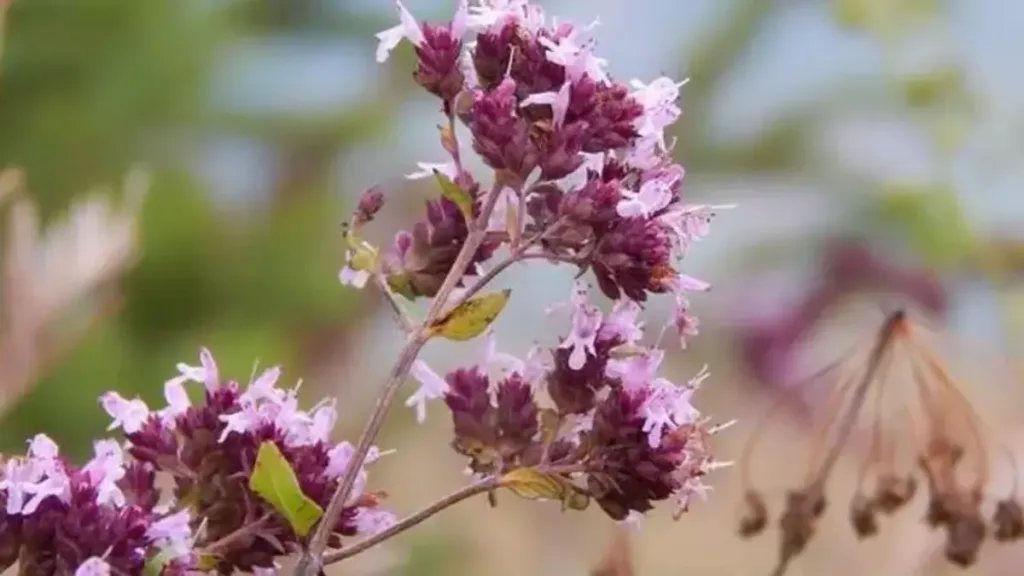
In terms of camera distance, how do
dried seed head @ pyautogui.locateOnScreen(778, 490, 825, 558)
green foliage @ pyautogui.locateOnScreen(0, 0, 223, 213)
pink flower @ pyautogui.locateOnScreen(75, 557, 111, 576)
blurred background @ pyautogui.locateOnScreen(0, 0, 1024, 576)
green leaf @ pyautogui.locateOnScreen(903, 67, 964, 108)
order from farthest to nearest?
green foliage @ pyautogui.locateOnScreen(0, 0, 223, 213) → blurred background @ pyautogui.locateOnScreen(0, 0, 1024, 576) → green leaf @ pyautogui.locateOnScreen(903, 67, 964, 108) → dried seed head @ pyautogui.locateOnScreen(778, 490, 825, 558) → pink flower @ pyautogui.locateOnScreen(75, 557, 111, 576)

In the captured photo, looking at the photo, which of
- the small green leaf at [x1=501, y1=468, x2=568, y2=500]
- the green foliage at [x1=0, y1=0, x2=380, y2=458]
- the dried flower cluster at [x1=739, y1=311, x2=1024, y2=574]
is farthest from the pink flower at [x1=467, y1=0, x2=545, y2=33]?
the green foliage at [x1=0, y1=0, x2=380, y2=458]

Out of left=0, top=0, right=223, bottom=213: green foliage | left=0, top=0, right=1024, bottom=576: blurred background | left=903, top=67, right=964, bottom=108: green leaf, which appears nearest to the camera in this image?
left=903, top=67, right=964, bottom=108: green leaf

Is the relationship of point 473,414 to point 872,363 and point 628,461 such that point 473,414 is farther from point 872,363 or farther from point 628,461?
point 872,363

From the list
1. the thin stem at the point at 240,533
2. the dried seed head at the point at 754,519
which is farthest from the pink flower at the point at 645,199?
the dried seed head at the point at 754,519

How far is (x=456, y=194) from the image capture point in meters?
0.31

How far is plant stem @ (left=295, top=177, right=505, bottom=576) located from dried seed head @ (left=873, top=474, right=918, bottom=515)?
24cm

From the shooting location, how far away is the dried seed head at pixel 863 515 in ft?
1.63

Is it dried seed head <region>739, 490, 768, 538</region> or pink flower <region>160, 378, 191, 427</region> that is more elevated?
pink flower <region>160, 378, 191, 427</region>

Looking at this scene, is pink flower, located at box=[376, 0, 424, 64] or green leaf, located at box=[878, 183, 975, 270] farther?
green leaf, located at box=[878, 183, 975, 270]

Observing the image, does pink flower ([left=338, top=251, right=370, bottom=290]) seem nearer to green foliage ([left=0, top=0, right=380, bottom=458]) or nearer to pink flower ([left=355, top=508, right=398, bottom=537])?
pink flower ([left=355, top=508, right=398, bottom=537])

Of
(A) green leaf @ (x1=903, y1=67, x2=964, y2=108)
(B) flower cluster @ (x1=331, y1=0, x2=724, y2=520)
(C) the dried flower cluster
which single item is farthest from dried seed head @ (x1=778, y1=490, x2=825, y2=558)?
(A) green leaf @ (x1=903, y1=67, x2=964, y2=108)

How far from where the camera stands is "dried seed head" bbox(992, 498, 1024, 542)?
483 mm

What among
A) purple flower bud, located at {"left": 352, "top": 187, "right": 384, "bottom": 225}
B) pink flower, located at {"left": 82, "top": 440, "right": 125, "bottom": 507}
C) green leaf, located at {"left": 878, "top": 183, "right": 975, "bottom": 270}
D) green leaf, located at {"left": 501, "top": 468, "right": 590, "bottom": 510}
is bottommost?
green leaf, located at {"left": 501, "top": 468, "right": 590, "bottom": 510}

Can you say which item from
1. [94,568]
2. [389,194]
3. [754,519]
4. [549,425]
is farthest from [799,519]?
[389,194]
